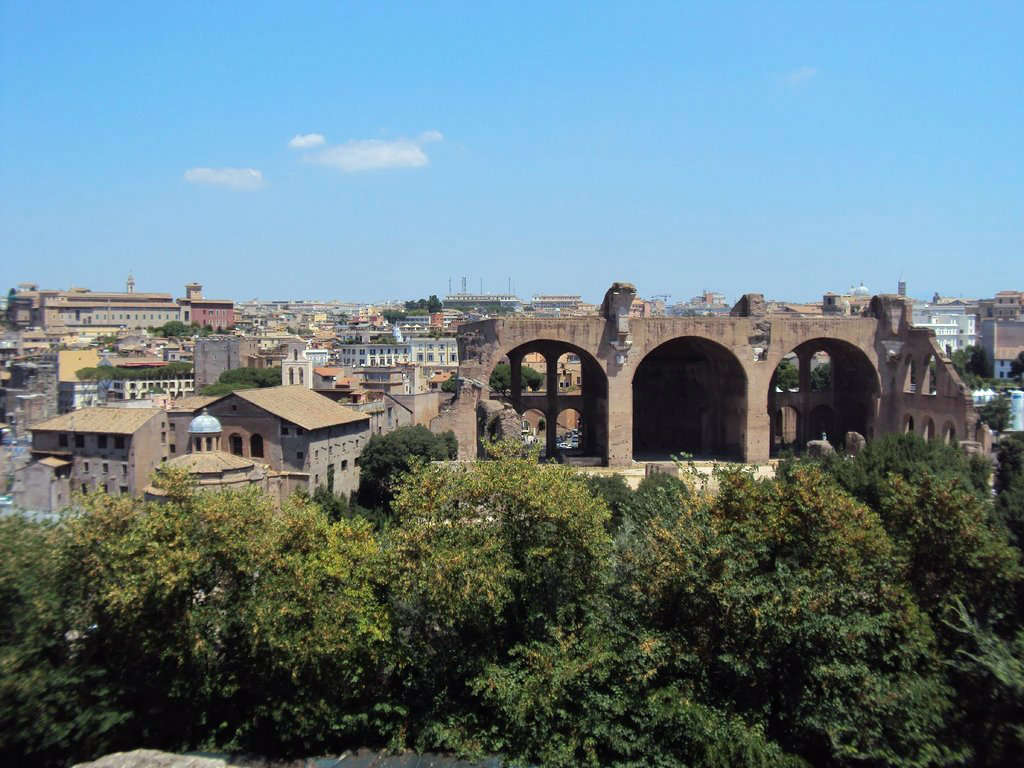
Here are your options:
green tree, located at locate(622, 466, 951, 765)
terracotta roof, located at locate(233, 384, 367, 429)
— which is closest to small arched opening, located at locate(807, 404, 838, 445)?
terracotta roof, located at locate(233, 384, 367, 429)

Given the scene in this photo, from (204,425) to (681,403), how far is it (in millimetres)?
23618

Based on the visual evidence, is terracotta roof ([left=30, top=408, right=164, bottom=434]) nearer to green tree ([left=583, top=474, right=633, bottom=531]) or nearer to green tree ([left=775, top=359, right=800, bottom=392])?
green tree ([left=583, top=474, right=633, bottom=531])

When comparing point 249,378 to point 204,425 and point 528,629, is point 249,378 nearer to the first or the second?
point 204,425

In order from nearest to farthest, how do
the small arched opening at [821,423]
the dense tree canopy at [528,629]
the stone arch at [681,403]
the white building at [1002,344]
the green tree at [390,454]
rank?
the dense tree canopy at [528,629], the green tree at [390,454], the stone arch at [681,403], the small arched opening at [821,423], the white building at [1002,344]

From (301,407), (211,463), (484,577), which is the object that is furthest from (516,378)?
(484,577)

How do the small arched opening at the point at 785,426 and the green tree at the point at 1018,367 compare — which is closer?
the small arched opening at the point at 785,426

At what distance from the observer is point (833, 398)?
44.7 m

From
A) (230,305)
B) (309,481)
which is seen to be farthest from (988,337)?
(230,305)

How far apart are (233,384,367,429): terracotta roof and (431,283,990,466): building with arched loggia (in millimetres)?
4123

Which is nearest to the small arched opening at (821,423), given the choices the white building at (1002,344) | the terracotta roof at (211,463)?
the terracotta roof at (211,463)

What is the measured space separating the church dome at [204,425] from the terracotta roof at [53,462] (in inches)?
255

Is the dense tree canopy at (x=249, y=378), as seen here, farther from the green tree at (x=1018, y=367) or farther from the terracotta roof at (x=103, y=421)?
the green tree at (x=1018, y=367)

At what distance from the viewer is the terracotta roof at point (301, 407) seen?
34812 millimetres

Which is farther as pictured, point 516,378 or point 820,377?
point 820,377
